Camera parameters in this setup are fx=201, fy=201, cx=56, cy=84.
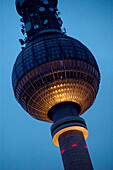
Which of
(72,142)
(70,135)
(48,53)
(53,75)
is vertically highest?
(48,53)

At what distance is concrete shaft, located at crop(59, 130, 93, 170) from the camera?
108ft

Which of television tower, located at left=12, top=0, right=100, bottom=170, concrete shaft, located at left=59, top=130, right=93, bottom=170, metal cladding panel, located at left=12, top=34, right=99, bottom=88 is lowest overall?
concrete shaft, located at left=59, top=130, right=93, bottom=170

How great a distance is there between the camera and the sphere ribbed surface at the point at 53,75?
1529 inches

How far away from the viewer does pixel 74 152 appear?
111ft

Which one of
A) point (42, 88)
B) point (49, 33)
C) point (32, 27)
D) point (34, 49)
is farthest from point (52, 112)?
point (32, 27)

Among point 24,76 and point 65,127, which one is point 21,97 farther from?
point 65,127

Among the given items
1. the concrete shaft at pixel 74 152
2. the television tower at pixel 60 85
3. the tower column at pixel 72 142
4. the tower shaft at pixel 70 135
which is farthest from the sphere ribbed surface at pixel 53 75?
the concrete shaft at pixel 74 152

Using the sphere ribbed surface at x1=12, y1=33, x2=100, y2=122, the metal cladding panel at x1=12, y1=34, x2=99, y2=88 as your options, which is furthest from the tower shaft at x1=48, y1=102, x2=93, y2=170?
the metal cladding panel at x1=12, y1=34, x2=99, y2=88

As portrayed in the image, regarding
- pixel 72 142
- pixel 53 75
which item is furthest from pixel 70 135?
pixel 53 75

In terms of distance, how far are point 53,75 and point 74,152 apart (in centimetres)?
1445

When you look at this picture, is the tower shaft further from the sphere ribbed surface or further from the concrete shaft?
the sphere ribbed surface

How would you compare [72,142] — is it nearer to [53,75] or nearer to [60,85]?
[60,85]

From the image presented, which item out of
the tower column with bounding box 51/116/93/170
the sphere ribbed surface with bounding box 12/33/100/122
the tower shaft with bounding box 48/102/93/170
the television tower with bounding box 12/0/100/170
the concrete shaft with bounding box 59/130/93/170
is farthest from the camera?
the sphere ribbed surface with bounding box 12/33/100/122

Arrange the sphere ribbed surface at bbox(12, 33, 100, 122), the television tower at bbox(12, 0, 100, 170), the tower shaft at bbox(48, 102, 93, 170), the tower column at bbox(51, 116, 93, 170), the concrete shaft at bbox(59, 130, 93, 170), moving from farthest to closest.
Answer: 1. the sphere ribbed surface at bbox(12, 33, 100, 122)
2. the television tower at bbox(12, 0, 100, 170)
3. the tower shaft at bbox(48, 102, 93, 170)
4. the tower column at bbox(51, 116, 93, 170)
5. the concrete shaft at bbox(59, 130, 93, 170)
